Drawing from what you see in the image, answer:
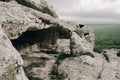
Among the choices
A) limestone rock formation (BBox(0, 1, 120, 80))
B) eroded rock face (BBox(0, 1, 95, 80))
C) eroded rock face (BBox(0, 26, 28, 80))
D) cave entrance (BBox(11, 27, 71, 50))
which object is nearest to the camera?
eroded rock face (BBox(0, 26, 28, 80))

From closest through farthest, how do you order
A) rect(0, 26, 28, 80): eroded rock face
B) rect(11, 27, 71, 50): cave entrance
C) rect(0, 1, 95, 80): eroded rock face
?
rect(0, 26, 28, 80): eroded rock face < rect(0, 1, 95, 80): eroded rock face < rect(11, 27, 71, 50): cave entrance

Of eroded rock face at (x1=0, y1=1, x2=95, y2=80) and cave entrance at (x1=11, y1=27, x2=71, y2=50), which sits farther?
cave entrance at (x1=11, y1=27, x2=71, y2=50)

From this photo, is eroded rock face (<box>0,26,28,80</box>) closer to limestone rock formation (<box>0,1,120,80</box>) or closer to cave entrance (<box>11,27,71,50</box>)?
limestone rock formation (<box>0,1,120,80</box>)

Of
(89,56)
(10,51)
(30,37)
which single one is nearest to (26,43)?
(30,37)

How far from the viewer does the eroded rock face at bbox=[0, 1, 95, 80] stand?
26969mm

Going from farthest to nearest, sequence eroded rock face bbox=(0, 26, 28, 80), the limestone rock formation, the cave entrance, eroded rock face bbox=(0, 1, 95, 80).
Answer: the cave entrance < the limestone rock formation < eroded rock face bbox=(0, 1, 95, 80) < eroded rock face bbox=(0, 26, 28, 80)

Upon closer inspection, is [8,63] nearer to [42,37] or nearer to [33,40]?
[33,40]

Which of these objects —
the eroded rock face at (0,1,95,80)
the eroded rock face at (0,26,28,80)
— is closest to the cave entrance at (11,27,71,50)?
the eroded rock face at (0,1,95,80)

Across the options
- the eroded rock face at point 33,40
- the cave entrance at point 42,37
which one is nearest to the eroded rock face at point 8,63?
the eroded rock face at point 33,40

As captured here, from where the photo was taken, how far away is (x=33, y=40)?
61719mm

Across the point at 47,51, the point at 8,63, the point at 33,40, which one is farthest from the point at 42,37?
the point at 8,63

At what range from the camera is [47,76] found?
45625mm

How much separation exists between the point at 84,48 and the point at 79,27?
53.1 feet

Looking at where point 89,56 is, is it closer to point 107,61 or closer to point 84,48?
point 84,48
